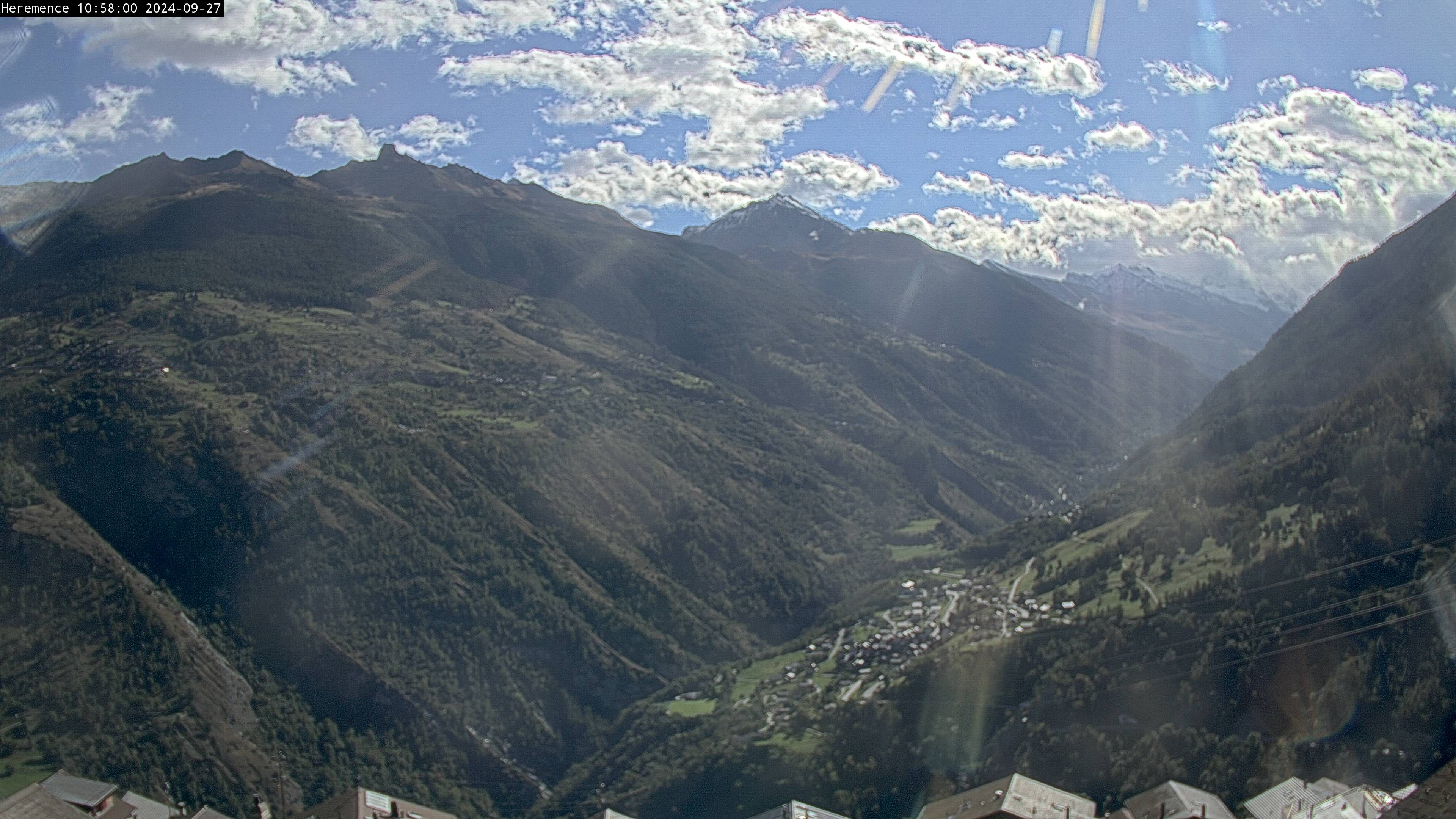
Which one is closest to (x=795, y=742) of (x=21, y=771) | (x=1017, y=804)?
(x=1017, y=804)

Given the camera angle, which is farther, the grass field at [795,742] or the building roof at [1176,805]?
the grass field at [795,742]

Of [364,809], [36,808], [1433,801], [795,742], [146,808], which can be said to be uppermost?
[1433,801]

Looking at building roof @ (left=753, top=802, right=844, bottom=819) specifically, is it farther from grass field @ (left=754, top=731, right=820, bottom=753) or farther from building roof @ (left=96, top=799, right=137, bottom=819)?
building roof @ (left=96, top=799, right=137, bottom=819)

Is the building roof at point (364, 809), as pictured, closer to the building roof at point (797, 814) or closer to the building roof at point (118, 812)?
the building roof at point (118, 812)

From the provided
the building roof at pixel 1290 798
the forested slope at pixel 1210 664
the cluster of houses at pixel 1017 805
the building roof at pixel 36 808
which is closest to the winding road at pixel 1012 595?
the forested slope at pixel 1210 664

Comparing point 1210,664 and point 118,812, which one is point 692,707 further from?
point 118,812

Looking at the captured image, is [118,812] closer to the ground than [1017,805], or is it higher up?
closer to the ground
